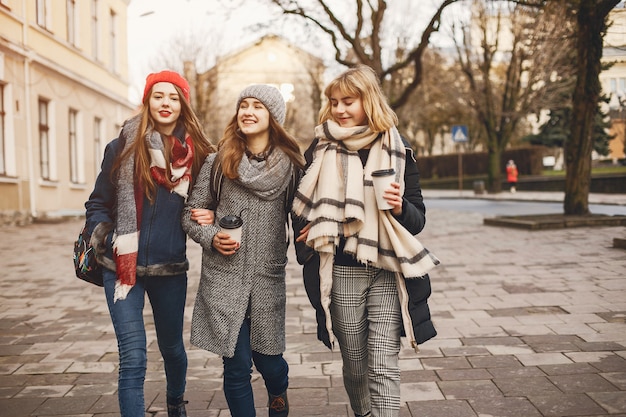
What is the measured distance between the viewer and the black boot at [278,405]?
3355 millimetres

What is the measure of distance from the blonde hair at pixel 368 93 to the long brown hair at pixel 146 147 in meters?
0.74

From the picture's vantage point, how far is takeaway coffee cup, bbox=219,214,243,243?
306cm

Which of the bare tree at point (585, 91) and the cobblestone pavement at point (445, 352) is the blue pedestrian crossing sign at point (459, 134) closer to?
the bare tree at point (585, 91)

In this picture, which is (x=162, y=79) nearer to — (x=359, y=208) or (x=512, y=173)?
(x=359, y=208)

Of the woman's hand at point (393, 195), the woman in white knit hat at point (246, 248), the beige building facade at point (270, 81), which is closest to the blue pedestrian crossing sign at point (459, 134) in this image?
the beige building facade at point (270, 81)

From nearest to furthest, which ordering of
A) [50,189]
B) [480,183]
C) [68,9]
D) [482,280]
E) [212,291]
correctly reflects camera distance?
[212,291], [482,280], [50,189], [68,9], [480,183]

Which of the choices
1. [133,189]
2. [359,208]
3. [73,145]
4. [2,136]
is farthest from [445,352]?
[73,145]

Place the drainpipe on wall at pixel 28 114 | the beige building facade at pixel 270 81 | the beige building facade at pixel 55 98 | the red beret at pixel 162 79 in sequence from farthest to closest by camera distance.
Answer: the beige building facade at pixel 270 81, the drainpipe on wall at pixel 28 114, the beige building facade at pixel 55 98, the red beret at pixel 162 79

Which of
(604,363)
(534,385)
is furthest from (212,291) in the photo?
(604,363)

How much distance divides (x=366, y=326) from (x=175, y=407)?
1.14m

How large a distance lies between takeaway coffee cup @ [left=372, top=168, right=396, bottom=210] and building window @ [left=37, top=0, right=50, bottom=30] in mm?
18214

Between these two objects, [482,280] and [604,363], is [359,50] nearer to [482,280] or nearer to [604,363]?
[482,280]

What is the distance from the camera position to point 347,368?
3252mm

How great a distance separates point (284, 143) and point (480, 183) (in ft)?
95.6
